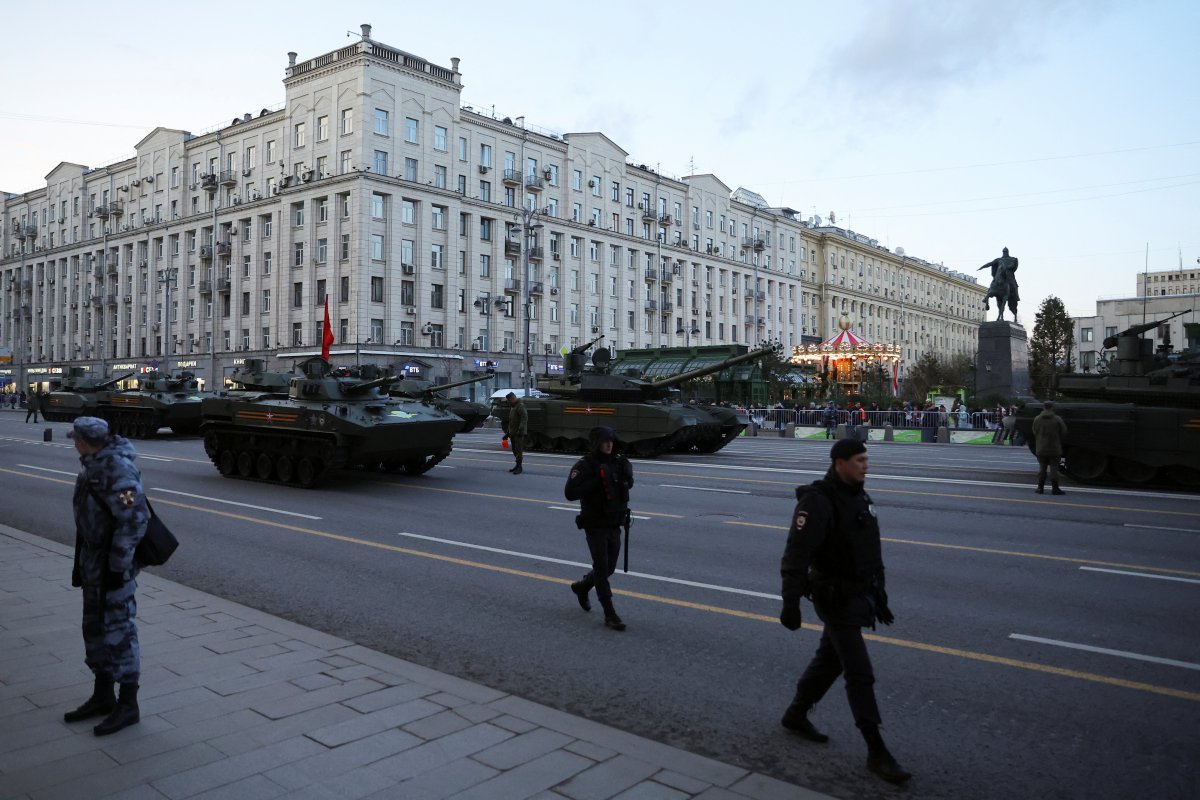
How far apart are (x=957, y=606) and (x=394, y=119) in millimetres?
51808

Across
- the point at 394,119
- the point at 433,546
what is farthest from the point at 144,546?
the point at 394,119

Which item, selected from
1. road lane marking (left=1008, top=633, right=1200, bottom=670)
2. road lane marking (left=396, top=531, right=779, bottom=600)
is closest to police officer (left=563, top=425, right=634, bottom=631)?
road lane marking (left=396, top=531, right=779, bottom=600)

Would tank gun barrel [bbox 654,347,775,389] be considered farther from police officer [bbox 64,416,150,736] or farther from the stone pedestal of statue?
the stone pedestal of statue

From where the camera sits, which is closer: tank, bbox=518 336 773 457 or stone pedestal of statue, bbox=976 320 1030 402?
tank, bbox=518 336 773 457

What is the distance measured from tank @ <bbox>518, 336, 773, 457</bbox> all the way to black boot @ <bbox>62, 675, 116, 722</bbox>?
714 inches

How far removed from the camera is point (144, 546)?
5059 millimetres

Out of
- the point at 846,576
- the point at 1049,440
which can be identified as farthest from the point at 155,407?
the point at 846,576

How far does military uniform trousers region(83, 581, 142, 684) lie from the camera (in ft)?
16.1

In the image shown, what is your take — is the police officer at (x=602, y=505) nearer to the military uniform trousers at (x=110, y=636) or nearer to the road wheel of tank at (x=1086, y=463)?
the military uniform trousers at (x=110, y=636)

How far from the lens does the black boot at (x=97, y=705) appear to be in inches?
193

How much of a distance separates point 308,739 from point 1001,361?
120 ft

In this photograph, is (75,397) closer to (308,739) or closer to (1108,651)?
(308,739)

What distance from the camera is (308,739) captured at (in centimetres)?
466

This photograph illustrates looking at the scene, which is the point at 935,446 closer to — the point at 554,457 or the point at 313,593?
the point at 554,457
